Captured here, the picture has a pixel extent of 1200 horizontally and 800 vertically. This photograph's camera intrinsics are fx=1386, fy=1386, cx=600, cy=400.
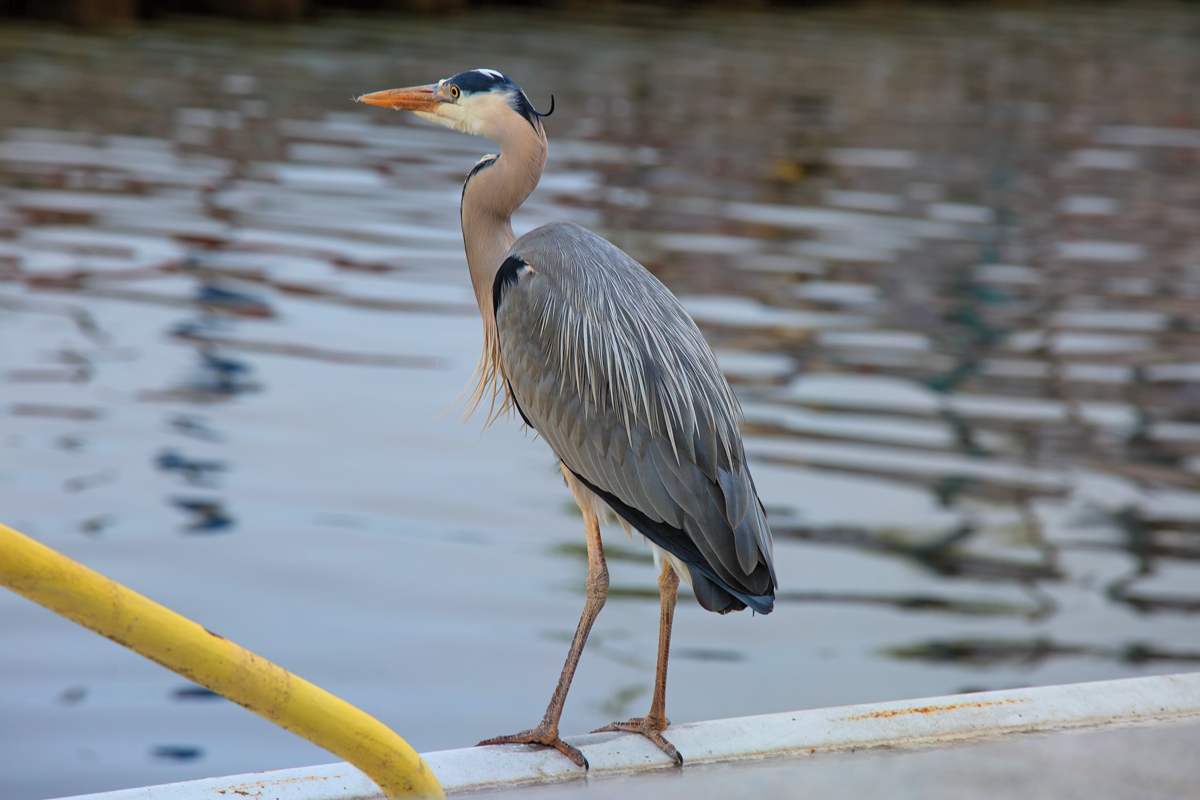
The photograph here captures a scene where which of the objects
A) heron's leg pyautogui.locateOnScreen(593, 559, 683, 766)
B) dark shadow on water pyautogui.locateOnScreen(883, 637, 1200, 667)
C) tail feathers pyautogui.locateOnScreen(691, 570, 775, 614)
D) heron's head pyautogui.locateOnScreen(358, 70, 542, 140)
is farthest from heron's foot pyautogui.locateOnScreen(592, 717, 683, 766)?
dark shadow on water pyautogui.locateOnScreen(883, 637, 1200, 667)

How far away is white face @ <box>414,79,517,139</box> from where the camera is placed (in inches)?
123

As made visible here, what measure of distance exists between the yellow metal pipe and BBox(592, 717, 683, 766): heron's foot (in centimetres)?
88

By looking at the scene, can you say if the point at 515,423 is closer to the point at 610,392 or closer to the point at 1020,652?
the point at 1020,652

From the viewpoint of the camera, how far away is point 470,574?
16.5 ft

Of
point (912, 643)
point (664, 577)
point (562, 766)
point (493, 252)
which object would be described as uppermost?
point (493, 252)

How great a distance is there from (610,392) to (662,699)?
2.15 ft

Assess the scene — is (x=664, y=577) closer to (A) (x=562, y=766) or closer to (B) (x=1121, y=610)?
(A) (x=562, y=766)

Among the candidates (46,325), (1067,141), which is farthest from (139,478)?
(1067,141)

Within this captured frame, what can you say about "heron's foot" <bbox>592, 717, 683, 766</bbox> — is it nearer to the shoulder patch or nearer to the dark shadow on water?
the shoulder patch

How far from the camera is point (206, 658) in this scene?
176 centimetres

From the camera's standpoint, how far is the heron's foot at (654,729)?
9.12ft

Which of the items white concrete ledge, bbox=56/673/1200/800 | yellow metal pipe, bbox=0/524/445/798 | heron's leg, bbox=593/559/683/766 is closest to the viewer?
yellow metal pipe, bbox=0/524/445/798

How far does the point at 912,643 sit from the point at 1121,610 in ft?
2.77

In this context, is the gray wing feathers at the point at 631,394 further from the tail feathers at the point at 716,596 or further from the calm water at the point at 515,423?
the calm water at the point at 515,423
